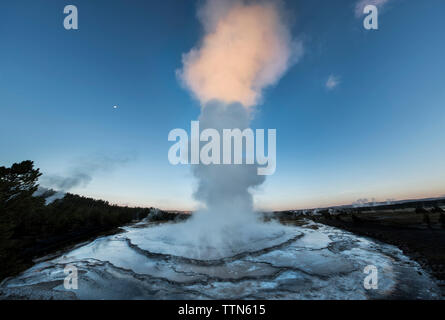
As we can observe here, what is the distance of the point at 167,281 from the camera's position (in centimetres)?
1212

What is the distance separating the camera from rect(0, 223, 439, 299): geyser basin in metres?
10.2

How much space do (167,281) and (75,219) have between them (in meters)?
57.7

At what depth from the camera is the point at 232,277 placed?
12594 millimetres

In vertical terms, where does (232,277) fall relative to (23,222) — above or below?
above

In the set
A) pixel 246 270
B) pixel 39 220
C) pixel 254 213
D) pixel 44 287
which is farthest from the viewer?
pixel 254 213

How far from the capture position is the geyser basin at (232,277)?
10.2m

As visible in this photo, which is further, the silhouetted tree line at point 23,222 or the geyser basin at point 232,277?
the silhouetted tree line at point 23,222

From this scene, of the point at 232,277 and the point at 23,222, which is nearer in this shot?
the point at 232,277

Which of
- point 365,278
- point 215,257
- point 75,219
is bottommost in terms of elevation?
point 75,219

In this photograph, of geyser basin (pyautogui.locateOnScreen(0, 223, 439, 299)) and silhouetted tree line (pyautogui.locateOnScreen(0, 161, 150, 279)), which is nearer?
geyser basin (pyautogui.locateOnScreen(0, 223, 439, 299))
